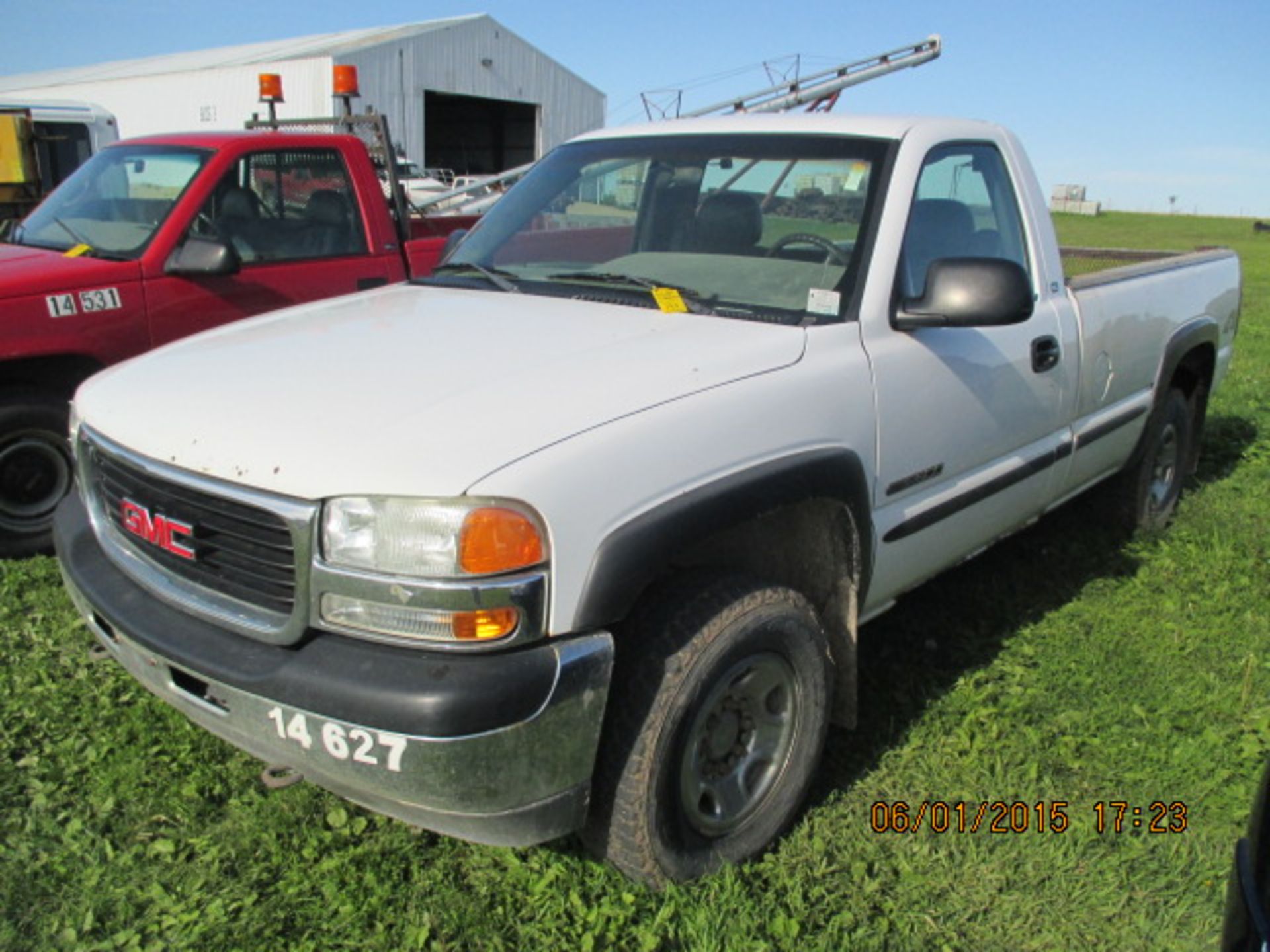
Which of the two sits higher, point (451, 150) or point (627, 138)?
point (627, 138)

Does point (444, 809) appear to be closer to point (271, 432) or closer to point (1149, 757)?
point (271, 432)

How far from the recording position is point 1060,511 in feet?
17.5

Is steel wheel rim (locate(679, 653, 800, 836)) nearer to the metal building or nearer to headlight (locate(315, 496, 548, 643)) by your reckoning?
headlight (locate(315, 496, 548, 643))

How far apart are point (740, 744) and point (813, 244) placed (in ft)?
4.79

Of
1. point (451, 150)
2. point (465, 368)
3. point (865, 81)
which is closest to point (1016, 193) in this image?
point (465, 368)

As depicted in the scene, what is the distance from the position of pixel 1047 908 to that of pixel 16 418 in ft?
13.6

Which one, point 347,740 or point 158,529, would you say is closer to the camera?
point 347,740

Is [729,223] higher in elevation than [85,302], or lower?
higher

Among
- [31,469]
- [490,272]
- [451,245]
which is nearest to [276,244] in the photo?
[31,469]

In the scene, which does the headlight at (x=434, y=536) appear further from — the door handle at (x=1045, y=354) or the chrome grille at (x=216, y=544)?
the door handle at (x=1045, y=354)

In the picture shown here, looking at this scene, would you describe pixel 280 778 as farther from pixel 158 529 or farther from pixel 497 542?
pixel 497 542

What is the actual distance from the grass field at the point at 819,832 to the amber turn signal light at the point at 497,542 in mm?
925

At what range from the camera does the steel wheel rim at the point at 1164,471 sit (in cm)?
498

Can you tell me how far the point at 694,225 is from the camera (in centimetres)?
346
